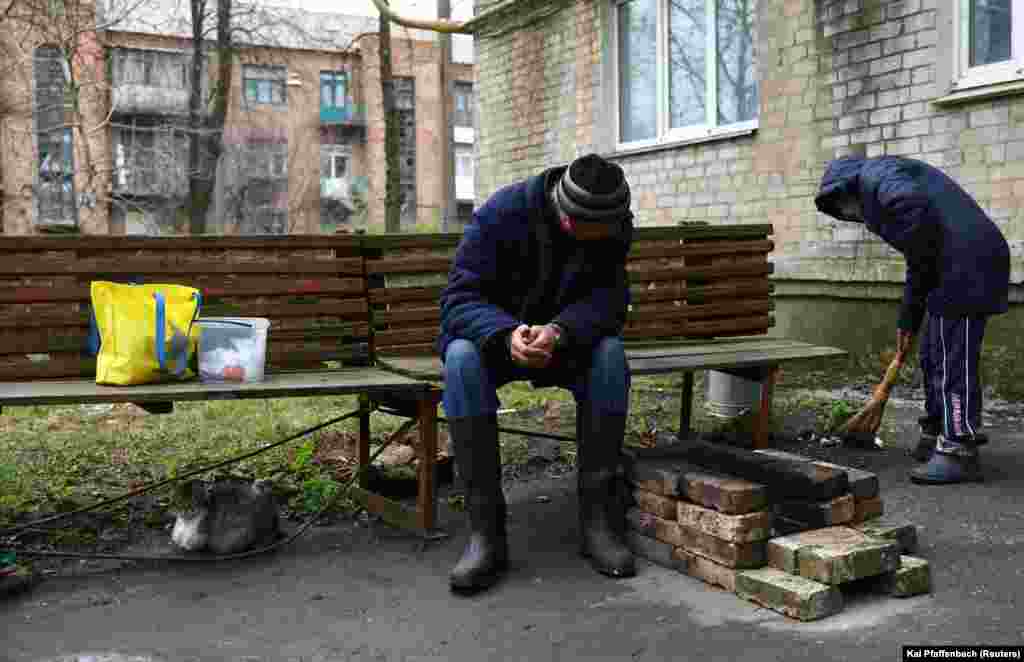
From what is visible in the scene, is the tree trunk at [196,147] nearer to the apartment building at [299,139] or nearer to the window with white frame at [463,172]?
the apartment building at [299,139]

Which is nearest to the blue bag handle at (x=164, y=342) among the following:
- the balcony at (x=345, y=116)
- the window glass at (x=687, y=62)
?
the window glass at (x=687, y=62)

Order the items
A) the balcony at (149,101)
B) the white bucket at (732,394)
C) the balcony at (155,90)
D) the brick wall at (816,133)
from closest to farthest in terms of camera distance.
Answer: the white bucket at (732,394), the brick wall at (816,133), the balcony at (155,90), the balcony at (149,101)

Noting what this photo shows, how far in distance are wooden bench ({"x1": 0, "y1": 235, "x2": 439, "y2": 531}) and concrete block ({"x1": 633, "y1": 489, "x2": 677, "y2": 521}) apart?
32.7 inches

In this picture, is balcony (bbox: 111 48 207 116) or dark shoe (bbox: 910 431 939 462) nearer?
dark shoe (bbox: 910 431 939 462)

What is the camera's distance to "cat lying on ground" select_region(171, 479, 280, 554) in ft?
13.0

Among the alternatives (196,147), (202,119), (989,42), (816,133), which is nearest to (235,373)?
(989,42)

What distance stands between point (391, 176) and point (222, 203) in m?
25.8

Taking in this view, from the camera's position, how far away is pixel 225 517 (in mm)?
4008

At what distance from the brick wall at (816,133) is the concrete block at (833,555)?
14.8ft

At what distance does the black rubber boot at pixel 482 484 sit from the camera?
362 centimetres

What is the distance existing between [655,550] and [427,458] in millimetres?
965

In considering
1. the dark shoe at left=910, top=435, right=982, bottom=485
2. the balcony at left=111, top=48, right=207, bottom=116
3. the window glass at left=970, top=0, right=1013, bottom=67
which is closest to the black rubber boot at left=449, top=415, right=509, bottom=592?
the dark shoe at left=910, top=435, right=982, bottom=485

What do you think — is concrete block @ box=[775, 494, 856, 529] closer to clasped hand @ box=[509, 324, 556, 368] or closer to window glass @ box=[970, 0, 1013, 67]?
clasped hand @ box=[509, 324, 556, 368]

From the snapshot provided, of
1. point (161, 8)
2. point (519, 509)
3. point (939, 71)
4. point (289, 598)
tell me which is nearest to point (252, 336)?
point (289, 598)
